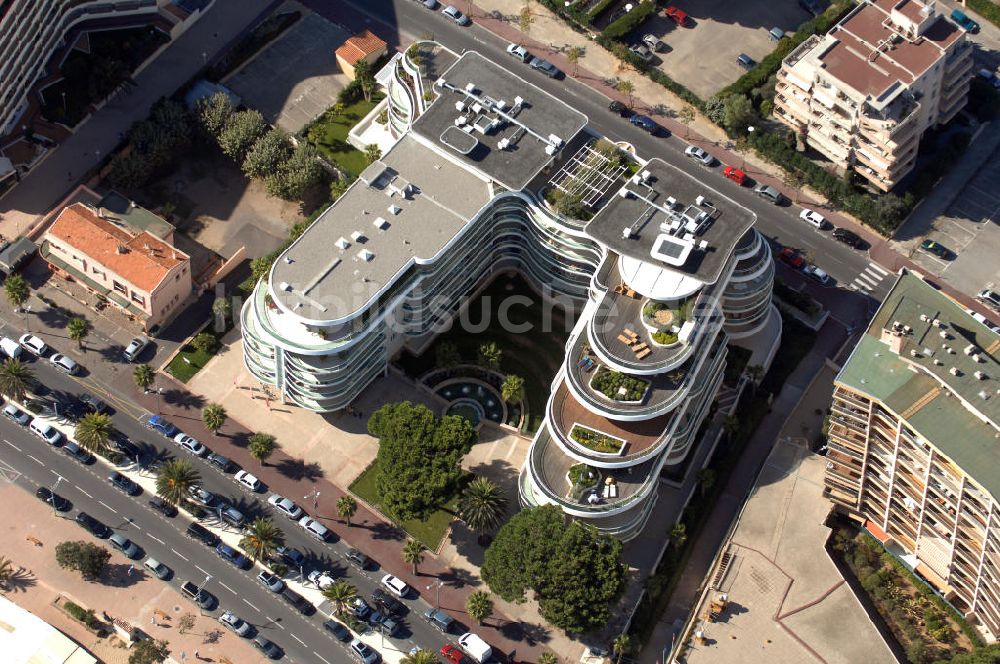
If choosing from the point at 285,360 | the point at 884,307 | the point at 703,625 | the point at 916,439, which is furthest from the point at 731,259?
the point at 285,360

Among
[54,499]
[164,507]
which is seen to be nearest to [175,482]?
[164,507]

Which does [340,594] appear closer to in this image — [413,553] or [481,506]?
[413,553]

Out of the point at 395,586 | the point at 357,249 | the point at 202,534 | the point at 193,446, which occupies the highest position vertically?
the point at 357,249

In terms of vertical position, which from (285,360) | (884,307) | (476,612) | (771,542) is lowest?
(476,612)

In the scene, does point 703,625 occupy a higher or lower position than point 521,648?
higher

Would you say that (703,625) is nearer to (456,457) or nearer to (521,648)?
(521,648)

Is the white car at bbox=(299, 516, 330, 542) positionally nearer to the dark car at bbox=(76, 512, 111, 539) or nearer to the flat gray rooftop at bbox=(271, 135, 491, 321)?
the dark car at bbox=(76, 512, 111, 539)

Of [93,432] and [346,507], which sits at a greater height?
[346,507]
